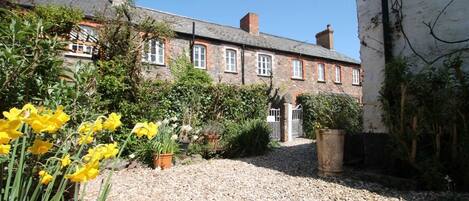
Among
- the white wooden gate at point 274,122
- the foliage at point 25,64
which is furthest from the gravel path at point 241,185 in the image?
the white wooden gate at point 274,122

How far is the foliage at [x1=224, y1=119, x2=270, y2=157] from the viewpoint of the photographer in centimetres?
869

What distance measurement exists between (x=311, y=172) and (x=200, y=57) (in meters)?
12.2

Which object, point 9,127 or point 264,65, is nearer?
point 9,127

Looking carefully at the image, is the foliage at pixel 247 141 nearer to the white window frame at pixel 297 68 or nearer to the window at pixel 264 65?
the window at pixel 264 65

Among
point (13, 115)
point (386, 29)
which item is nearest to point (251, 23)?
point (386, 29)

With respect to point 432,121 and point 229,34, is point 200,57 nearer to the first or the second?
point 229,34

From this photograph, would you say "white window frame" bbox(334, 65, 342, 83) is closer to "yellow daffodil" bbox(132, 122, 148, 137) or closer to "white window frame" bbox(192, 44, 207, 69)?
"white window frame" bbox(192, 44, 207, 69)

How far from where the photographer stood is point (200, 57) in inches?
681

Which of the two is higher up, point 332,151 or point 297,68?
point 297,68

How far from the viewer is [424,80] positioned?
495cm

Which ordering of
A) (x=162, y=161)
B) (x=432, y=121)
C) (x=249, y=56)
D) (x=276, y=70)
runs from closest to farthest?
(x=432, y=121)
(x=162, y=161)
(x=249, y=56)
(x=276, y=70)

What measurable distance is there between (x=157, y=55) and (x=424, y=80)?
43.6ft

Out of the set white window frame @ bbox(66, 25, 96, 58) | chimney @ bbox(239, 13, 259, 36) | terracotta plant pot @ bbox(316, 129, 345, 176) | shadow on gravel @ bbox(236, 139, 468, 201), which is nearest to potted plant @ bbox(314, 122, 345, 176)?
terracotta plant pot @ bbox(316, 129, 345, 176)

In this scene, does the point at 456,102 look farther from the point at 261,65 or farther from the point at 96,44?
the point at 261,65
